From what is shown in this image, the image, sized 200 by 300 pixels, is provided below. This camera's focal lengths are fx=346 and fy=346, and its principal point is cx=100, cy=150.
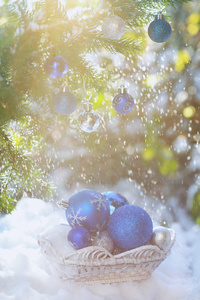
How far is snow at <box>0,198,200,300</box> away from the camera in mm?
849

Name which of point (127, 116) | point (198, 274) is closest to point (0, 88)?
point (198, 274)

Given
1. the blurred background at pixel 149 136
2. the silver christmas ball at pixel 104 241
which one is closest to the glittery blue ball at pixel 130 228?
the silver christmas ball at pixel 104 241

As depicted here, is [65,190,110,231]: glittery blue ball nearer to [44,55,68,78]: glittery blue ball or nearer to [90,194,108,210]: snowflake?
[90,194,108,210]: snowflake

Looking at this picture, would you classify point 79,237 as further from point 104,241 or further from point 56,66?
point 56,66

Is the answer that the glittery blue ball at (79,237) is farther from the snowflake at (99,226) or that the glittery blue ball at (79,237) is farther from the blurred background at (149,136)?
the blurred background at (149,136)

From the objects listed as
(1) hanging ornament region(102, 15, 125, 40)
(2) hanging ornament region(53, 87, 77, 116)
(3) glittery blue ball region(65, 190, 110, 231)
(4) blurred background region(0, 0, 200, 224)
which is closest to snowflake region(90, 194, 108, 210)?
(3) glittery blue ball region(65, 190, 110, 231)

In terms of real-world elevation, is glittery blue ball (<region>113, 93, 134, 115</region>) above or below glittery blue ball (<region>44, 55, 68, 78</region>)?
below

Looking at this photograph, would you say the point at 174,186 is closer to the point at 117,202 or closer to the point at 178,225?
the point at 178,225

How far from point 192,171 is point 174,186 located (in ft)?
0.35

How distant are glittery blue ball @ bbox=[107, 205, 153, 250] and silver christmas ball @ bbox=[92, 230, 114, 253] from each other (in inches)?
0.5

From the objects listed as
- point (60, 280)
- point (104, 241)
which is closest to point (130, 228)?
point (104, 241)

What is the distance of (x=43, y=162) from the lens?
1651 mm

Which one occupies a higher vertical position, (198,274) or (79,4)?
(79,4)

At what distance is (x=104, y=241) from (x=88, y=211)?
3.3 inches
